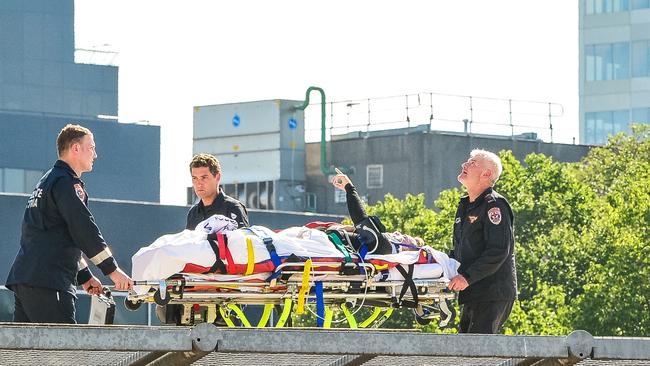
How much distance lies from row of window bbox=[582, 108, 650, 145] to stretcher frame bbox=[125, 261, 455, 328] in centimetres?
9833

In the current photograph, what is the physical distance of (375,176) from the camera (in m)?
66.0

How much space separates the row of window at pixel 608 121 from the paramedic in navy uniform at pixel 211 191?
321 ft

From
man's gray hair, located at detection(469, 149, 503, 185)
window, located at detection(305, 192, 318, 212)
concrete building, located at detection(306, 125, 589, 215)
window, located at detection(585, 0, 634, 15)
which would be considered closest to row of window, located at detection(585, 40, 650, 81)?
window, located at detection(585, 0, 634, 15)

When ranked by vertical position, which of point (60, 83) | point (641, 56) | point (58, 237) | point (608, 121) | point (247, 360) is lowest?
point (247, 360)

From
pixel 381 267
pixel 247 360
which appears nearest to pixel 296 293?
pixel 381 267

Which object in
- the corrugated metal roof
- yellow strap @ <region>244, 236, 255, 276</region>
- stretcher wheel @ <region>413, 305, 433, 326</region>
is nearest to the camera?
the corrugated metal roof

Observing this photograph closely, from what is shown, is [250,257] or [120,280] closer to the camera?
[120,280]

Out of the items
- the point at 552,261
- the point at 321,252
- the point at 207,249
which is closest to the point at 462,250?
the point at 321,252

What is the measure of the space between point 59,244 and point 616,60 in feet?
342

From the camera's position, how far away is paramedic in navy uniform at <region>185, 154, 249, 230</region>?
13219mm

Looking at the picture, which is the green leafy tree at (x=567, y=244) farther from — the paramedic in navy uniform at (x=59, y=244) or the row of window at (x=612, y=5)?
the row of window at (x=612, y=5)

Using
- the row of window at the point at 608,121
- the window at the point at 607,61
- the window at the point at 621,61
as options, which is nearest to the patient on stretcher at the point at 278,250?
the row of window at the point at 608,121

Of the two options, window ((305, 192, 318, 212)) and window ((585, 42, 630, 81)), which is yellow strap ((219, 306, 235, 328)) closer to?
window ((305, 192, 318, 212))

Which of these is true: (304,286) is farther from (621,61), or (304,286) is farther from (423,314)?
(621,61)
